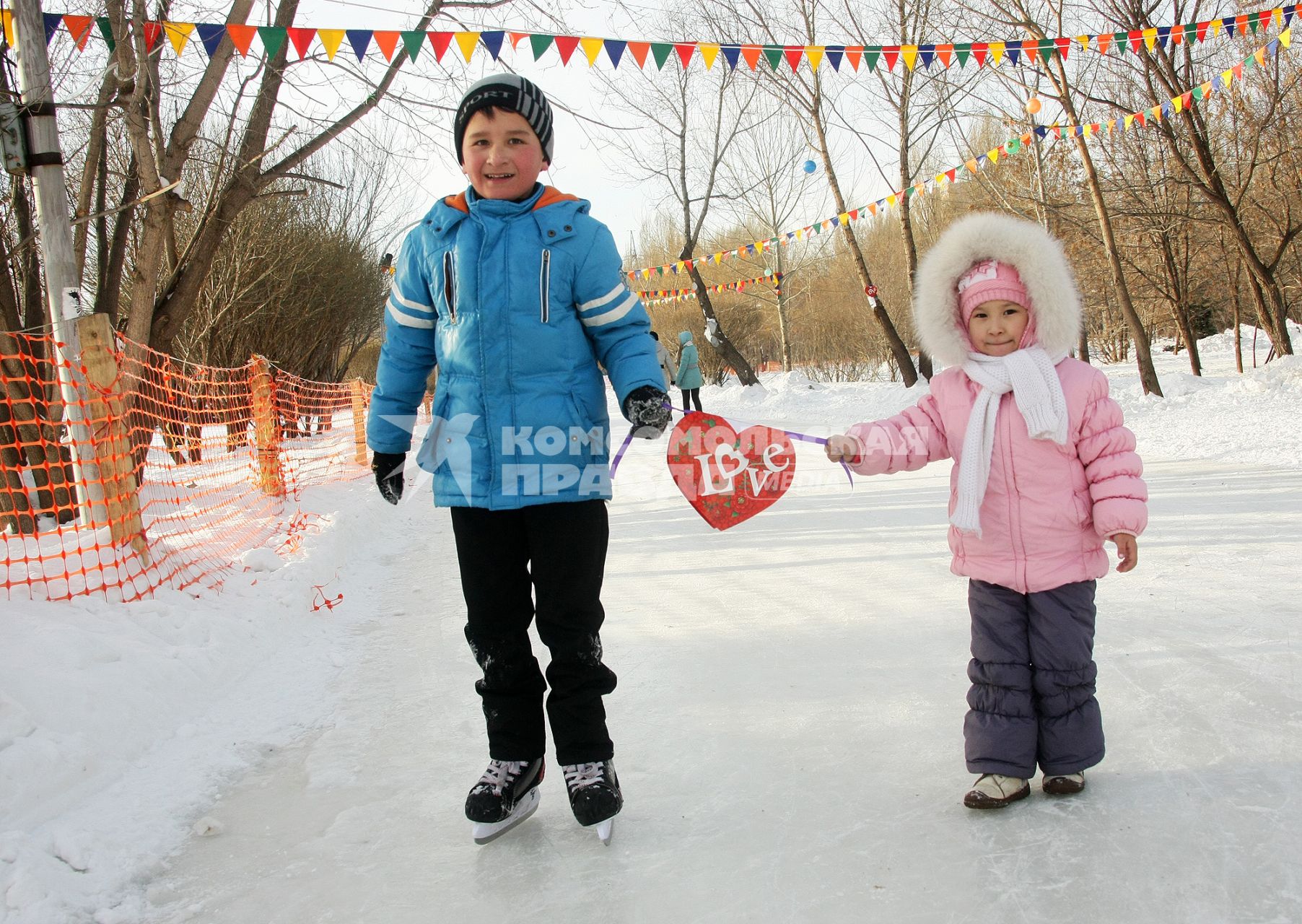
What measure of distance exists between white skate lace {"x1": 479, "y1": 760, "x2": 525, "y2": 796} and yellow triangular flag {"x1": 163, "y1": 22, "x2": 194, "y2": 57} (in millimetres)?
5523

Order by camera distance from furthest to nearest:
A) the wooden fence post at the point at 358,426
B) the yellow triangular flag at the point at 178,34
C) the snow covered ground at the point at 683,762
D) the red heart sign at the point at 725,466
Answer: the wooden fence post at the point at 358,426, the yellow triangular flag at the point at 178,34, the red heart sign at the point at 725,466, the snow covered ground at the point at 683,762

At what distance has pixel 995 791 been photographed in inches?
82.0

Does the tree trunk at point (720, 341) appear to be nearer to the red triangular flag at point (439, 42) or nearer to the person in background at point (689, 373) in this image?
the person in background at point (689, 373)

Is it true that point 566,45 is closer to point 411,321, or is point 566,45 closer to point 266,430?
point 266,430

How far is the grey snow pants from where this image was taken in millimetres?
2104

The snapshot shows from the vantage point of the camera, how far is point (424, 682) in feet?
10.6

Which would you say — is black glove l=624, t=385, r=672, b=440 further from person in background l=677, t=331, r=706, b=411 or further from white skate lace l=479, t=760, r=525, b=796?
person in background l=677, t=331, r=706, b=411

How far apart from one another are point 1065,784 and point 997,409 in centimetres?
91

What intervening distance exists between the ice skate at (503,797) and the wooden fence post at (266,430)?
6.01m

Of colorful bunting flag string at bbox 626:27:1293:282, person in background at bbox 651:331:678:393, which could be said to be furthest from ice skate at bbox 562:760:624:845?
colorful bunting flag string at bbox 626:27:1293:282

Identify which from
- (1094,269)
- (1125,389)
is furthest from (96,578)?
(1094,269)

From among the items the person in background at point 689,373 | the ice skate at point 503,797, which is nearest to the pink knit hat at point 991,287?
the ice skate at point 503,797

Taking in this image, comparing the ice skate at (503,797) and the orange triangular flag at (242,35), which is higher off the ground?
the orange triangular flag at (242,35)

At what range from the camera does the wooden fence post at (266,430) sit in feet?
25.2
